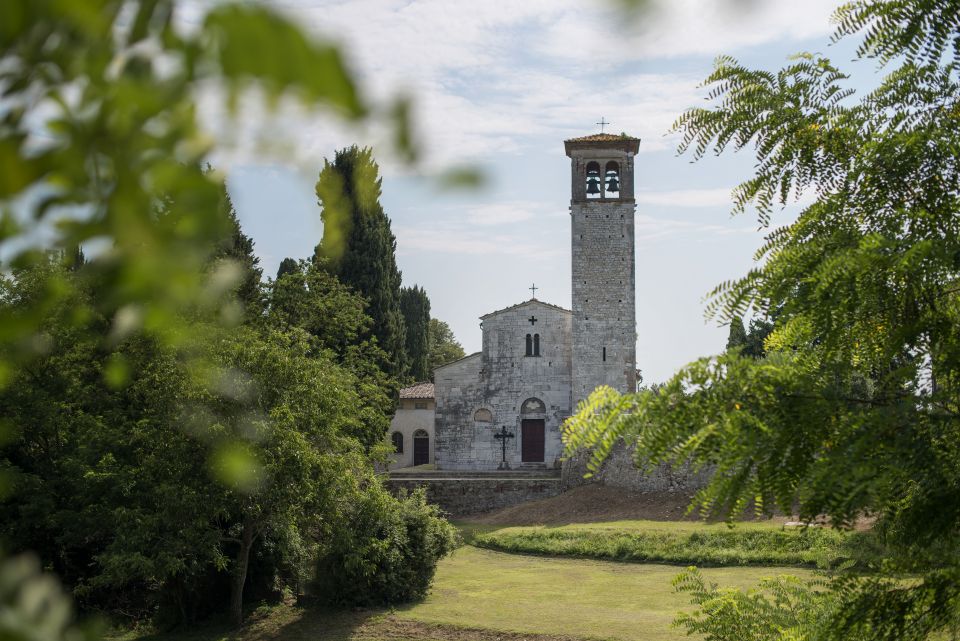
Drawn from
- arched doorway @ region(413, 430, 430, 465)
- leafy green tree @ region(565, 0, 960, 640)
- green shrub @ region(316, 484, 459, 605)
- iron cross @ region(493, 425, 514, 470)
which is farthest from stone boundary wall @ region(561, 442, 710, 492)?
leafy green tree @ region(565, 0, 960, 640)

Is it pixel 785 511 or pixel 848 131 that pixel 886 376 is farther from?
pixel 848 131

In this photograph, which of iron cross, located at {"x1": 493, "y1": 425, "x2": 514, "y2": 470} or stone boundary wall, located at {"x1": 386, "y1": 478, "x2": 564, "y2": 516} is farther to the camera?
iron cross, located at {"x1": 493, "y1": 425, "x2": 514, "y2": 470}

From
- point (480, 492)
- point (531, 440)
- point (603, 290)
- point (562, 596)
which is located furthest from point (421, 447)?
point (562, 596)

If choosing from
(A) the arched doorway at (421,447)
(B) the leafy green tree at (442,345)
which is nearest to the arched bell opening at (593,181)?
(A) the arched doorway at (421,447)

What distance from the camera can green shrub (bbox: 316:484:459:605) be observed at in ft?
55.4

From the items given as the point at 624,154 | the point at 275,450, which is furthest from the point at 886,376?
the point at 624,154

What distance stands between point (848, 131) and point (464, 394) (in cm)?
3450

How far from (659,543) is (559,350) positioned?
15627 mm

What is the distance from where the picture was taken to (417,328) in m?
49.2

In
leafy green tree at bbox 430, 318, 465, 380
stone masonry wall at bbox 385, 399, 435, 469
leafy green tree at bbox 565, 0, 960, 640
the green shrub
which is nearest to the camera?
leafy green tree at bbox 565, 0, 960, 640

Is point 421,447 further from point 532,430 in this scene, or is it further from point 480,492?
point 480,492

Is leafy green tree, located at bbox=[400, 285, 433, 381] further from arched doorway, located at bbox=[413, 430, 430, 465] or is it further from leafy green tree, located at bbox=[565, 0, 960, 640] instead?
leafy green tree, located at bbox=[565, 0, 960, 640]

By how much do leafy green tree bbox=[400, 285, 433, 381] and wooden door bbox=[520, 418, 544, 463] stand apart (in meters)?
11.2

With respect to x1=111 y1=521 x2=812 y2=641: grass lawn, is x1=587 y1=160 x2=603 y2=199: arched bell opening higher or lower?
higher
